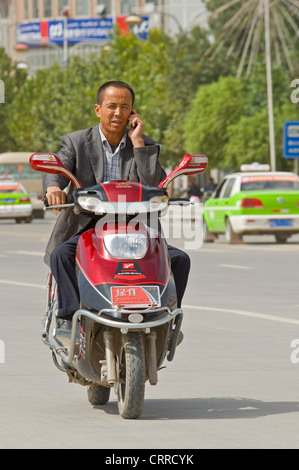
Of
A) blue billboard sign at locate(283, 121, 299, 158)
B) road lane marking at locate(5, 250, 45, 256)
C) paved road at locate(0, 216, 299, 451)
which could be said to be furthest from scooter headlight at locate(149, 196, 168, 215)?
blue billboard sign at locate(283, 121, 299, 158)

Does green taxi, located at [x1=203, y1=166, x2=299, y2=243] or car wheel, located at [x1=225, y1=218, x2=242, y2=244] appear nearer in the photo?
green taxi, located at [x1=203, y1=166, x2=299, y2=243]

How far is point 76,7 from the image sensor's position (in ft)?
384

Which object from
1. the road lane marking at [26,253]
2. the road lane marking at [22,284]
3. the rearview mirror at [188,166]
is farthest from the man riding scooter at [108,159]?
the road lane marking at [26,253]

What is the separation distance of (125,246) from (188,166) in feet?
2.14

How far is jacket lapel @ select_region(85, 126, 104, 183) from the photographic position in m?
7.42

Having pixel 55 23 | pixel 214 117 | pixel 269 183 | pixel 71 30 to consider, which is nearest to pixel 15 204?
pixel 214 117

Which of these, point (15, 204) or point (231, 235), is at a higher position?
point (231, 235)

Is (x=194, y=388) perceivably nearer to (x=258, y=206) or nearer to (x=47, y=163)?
(x=47, y=163)

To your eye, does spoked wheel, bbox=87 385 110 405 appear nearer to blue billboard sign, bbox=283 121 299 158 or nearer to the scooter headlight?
the scooter headlight

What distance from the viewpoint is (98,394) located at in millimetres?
7578

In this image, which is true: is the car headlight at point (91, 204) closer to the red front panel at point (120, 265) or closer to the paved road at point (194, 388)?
the red front panel at point (120, 265)

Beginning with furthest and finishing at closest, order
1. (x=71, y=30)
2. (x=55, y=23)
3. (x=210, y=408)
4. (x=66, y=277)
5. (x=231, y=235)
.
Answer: (x=55, y=23) < (x=71, y=30) < (x=231, y=235) < (x=210, y=408) < (x=66, y=277)

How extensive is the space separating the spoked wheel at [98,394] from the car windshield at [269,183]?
2066cm

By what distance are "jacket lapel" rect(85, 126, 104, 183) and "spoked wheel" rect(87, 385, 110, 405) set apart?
1194 mm
